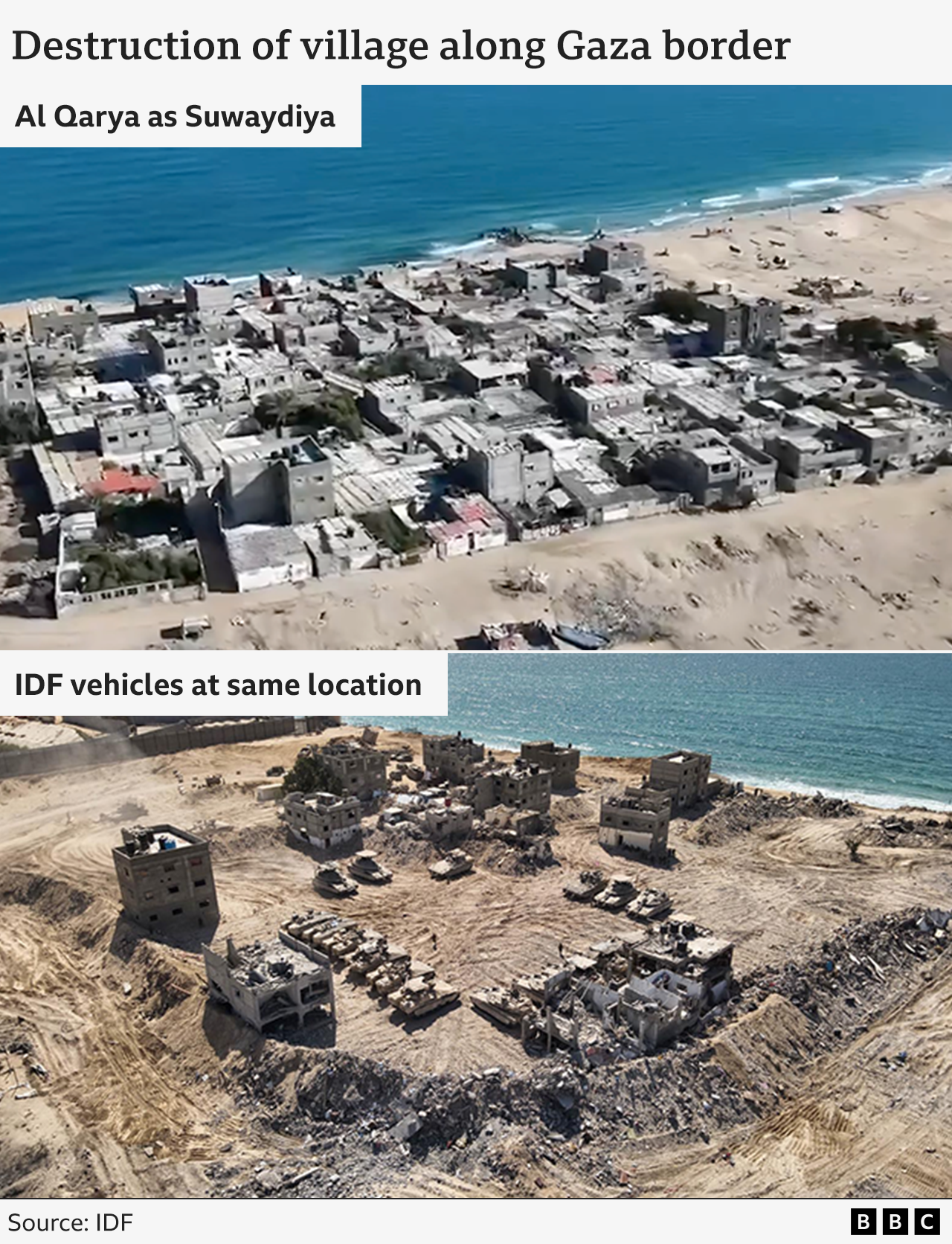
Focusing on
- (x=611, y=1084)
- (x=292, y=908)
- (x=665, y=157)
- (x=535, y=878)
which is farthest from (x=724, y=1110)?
(x=665, y=157)

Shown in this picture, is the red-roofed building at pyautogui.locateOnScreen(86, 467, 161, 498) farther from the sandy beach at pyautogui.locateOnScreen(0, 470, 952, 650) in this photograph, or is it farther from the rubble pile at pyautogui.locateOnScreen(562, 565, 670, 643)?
the rubble pile at pyautogui.locateOnScreen(562, 565, 670, 643)

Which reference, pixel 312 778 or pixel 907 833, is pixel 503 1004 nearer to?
pixel 312 778

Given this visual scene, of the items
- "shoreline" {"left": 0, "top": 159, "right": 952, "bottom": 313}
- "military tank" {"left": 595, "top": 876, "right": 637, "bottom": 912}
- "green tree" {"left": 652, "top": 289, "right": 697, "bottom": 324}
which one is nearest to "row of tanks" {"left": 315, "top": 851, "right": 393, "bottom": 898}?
"military tank" {"left": 595, "top": 876, "right": 637, "bottom": 912}

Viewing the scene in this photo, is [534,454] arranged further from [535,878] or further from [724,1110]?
[724,1110]

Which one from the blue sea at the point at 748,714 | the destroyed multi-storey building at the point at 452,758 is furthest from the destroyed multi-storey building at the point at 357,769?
the blue sea at the point at 748,714

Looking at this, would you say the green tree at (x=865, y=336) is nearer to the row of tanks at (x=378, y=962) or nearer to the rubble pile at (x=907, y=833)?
the rubble pile at (x=907, y=833)

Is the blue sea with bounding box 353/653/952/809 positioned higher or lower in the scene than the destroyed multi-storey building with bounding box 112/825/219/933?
lower
